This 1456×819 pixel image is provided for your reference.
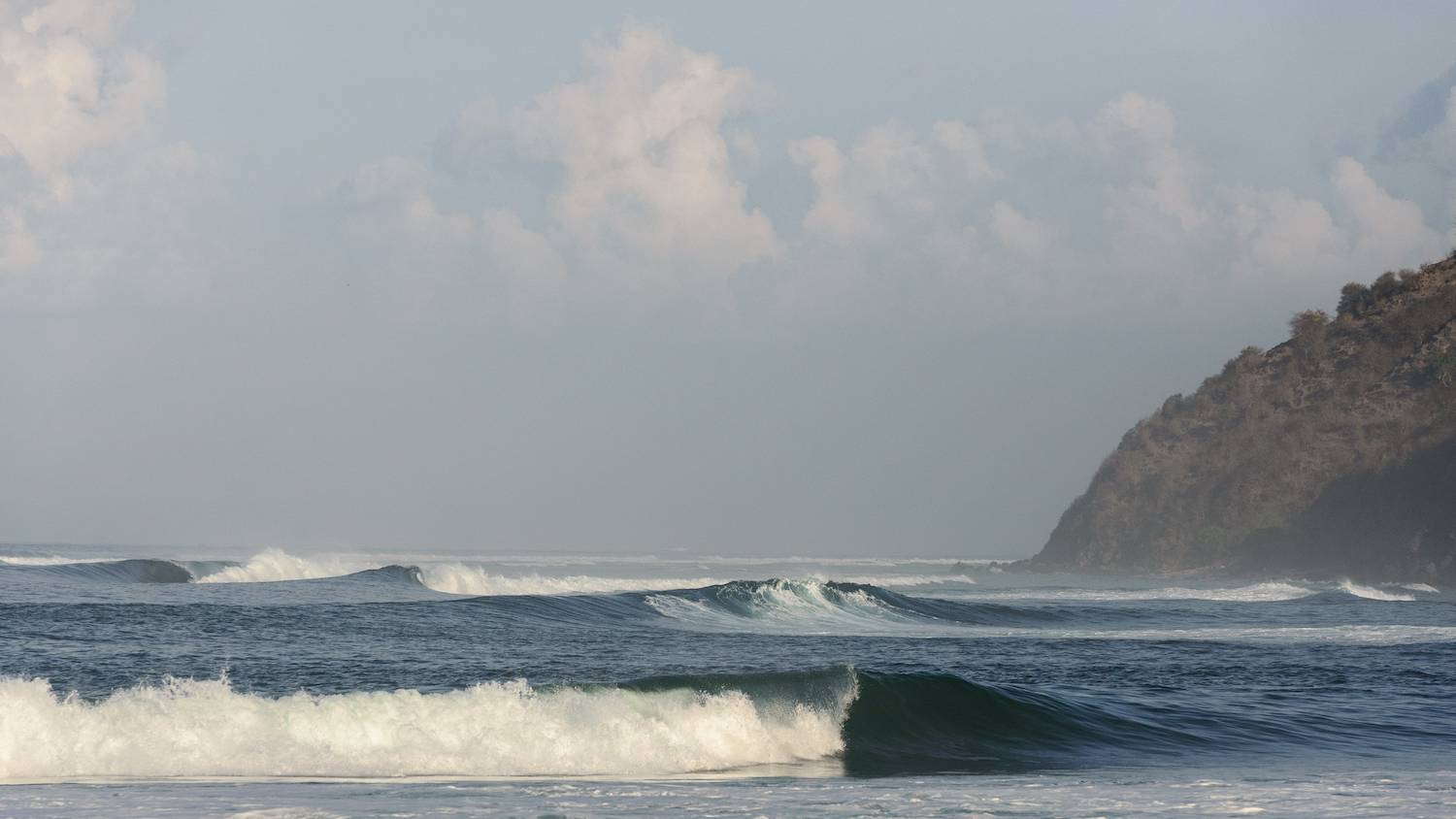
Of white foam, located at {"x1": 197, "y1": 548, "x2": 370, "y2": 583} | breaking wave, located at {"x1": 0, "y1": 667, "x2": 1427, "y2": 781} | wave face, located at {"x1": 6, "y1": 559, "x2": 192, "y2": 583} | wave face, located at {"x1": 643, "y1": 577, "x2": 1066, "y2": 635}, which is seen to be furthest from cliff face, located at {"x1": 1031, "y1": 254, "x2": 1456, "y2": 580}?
wave face, located at {"x1": 6, "y1": 559, "x2": 192, "y2": 583}

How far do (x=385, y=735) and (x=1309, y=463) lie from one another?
69160mm

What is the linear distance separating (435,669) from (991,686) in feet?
25.7

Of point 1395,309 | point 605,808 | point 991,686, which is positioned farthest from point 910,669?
point 1395,309

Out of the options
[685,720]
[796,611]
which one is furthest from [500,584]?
[685,720]

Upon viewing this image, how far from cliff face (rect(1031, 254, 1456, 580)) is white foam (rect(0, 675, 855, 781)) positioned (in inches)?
2189

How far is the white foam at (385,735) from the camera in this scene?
41.0 ft

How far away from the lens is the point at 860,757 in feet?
→ 47.6

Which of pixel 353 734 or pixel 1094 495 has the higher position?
pixel 1094 495

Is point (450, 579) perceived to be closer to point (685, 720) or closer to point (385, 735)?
point (685, 720)

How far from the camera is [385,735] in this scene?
13.2 meters

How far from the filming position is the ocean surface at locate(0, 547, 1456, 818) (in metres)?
11.3

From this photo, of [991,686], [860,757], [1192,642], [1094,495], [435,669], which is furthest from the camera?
[1094,495]

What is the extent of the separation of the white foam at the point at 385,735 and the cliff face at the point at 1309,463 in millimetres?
55604

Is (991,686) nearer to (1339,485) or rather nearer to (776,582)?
(776,582)
